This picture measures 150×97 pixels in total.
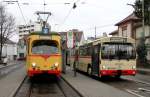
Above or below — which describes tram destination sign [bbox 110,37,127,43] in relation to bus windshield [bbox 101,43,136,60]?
above

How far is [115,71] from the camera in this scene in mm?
28109

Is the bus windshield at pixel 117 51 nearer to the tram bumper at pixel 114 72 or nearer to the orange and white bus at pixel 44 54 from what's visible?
the tram bumper at pixel 114 72

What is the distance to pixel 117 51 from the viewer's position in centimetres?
2827

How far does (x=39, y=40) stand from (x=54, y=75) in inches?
91.3

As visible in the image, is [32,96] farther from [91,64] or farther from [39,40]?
[91,64]

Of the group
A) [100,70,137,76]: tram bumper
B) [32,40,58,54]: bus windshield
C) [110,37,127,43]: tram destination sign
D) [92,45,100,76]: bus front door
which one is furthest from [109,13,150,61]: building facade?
[32,40,58,54]: bus windshield

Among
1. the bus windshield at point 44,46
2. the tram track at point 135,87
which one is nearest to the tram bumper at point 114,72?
the tram track at point 135,87

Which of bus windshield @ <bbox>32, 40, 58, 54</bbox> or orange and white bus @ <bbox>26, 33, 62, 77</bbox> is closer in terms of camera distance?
orange and white bus @ <bbox>26, 33, 62, 77</bbox>

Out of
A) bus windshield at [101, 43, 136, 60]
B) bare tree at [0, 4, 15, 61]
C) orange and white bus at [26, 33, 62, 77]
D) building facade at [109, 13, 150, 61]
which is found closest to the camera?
orange and white bus at [26, 33, 62, 77]

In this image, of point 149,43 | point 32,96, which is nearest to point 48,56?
point 32,96

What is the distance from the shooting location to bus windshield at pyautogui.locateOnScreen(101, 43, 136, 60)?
28.1 metres

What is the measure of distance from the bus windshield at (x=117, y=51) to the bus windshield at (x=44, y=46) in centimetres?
302

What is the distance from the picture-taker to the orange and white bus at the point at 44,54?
2681 centimetres

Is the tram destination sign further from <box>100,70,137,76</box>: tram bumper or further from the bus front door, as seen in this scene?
<box>100,70,137,76</box>: tram bumper
